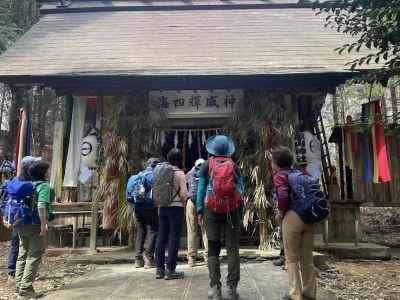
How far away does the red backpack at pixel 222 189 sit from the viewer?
4.60 m

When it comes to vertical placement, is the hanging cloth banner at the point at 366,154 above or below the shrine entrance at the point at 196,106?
below

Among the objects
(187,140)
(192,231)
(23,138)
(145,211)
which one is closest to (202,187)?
(145,211)

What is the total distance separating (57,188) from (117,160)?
1.79m

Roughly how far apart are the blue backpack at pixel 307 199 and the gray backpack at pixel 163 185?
6.39ft

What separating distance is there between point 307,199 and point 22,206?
350cm

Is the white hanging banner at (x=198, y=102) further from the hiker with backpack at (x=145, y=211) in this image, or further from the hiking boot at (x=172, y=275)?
the hiking boot at (x=172, y=275)

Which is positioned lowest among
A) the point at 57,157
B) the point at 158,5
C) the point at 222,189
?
the point at 222,189

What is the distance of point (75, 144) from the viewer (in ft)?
28.5

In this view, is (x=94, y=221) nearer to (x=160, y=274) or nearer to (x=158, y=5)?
(x=160, y=274)

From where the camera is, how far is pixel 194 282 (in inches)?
221

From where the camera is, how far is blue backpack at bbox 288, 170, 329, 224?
14.3ft

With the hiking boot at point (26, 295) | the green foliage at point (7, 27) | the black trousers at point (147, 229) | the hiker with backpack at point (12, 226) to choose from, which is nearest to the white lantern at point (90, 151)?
the hiker with backpack at point (12, 226)

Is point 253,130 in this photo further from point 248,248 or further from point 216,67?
point 248,248

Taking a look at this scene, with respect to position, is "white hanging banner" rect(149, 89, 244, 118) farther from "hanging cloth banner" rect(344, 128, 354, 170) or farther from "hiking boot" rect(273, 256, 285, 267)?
"hiking boot" rect(273, 256, 285, 267)
